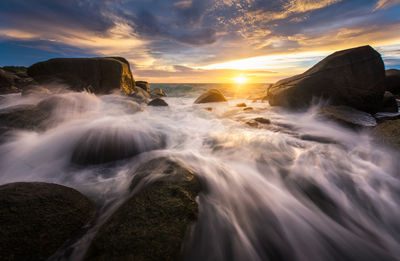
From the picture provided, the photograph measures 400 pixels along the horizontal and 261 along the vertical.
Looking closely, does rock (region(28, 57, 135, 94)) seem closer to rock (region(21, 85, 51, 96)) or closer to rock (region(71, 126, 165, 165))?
rock (region(21, 85, 51, 96))

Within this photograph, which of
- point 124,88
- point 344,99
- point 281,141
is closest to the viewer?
point 281,141

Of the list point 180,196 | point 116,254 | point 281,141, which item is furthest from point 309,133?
point 116,254

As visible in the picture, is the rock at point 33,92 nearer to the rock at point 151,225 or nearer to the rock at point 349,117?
the rock at point 151,225

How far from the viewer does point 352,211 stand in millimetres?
2189

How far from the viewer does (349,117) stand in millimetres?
5297

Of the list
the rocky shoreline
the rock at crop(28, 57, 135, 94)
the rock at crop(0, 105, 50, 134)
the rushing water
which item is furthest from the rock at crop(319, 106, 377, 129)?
the rock at crop(28, 57, 135, 94)

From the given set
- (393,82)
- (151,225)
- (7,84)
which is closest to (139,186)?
(151,225)

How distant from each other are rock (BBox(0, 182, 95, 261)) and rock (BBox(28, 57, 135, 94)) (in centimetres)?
1131

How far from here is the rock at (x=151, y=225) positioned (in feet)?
4.15

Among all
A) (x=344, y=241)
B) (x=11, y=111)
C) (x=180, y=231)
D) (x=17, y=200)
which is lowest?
(x=344, y=241)

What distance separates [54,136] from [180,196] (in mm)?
3744

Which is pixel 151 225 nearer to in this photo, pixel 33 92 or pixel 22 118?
pixel 22 118

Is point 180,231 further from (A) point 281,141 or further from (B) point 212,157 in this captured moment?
(A) point 281,141

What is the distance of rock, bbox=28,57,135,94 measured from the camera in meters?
10.4
